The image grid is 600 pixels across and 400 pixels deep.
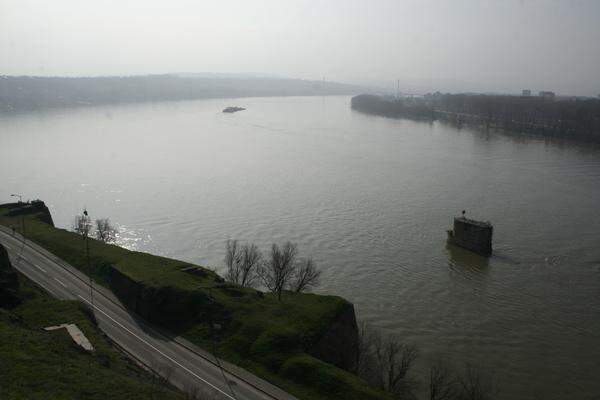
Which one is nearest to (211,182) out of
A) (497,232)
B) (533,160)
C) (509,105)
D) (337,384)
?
(497,232)

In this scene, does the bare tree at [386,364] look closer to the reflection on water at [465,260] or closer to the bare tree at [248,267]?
the bare tree at [248,267]

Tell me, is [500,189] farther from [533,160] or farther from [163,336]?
[163,336]

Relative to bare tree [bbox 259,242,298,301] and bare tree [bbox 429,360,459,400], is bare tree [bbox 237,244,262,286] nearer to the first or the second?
bare tree [bbox 259,242,298,301]

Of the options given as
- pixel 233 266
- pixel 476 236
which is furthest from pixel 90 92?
pixel 476 236

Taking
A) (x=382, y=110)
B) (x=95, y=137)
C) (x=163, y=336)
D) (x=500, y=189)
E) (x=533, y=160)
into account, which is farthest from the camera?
(x=382, y=110)

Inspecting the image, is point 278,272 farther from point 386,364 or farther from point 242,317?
point 386,364

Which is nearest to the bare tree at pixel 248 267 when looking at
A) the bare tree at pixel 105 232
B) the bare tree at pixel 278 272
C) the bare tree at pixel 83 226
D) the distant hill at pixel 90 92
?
the bare tree at pixel 278 272
